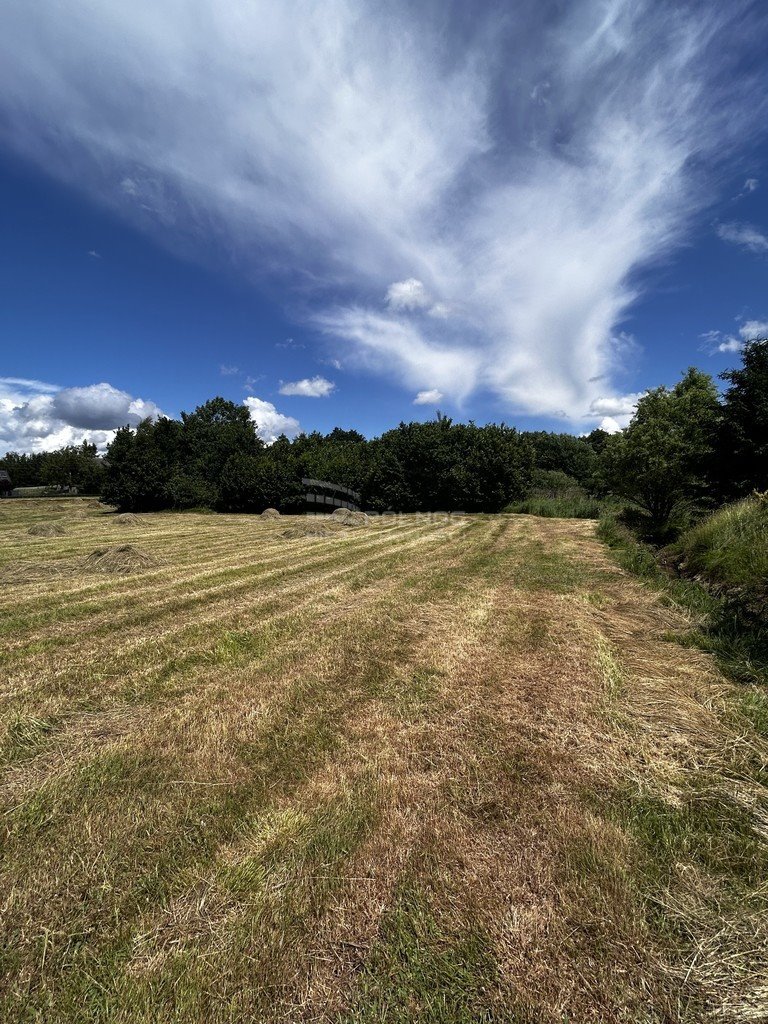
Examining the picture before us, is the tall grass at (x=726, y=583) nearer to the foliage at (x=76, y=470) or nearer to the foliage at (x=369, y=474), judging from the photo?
the foliage at (x=369, y=474)

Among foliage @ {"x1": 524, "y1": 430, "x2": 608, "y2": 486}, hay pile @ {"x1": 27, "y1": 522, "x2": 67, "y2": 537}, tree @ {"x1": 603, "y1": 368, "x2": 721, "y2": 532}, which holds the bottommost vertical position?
hay pile @ {"x1": 27, "y1": 522, "x2": 67, "y2": 537}

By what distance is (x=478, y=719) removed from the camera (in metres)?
3.64

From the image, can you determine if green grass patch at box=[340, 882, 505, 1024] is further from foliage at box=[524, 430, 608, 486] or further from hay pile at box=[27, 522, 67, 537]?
foliage at box=[524, 430, 608, 486]

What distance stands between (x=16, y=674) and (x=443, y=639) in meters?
5.10

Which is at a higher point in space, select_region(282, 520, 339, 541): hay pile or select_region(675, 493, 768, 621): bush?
select_region(675, 493, 768, 621): bush

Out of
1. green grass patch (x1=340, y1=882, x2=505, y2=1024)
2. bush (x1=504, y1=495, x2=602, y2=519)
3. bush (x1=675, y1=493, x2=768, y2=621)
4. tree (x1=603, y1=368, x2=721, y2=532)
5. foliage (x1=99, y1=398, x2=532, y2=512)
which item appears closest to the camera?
green grass patch (x1=340, y1=882, x2=505, y2=1024)

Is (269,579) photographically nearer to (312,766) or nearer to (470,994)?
(312,766)

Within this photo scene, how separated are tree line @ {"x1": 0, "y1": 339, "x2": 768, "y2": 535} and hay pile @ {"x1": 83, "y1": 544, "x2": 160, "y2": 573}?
16.6 metres

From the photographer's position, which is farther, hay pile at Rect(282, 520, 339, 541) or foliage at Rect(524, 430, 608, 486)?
foliage at Rect(524, 430, 608, 486)

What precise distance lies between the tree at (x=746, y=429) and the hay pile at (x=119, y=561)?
16607 mm

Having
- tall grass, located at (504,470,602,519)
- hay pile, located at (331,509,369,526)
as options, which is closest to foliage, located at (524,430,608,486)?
tall grass, located at (504,470,602,519)

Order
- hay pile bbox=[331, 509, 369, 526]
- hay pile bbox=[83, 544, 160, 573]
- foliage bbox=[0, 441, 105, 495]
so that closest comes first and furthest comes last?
hay pile bbox=[83, 544, 160, 573]
hay pile bbox=[331, 509, 369, 526]
foliage bbox=[0, 441, 105, 495]

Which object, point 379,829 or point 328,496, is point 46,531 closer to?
point 379,829

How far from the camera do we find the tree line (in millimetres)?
12336
